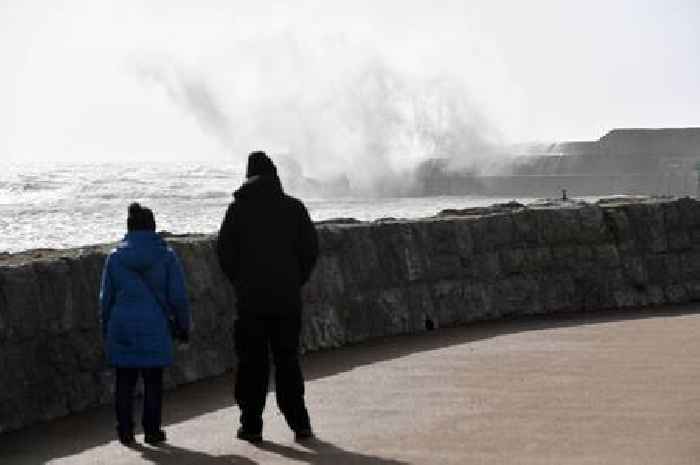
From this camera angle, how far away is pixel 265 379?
7086mm

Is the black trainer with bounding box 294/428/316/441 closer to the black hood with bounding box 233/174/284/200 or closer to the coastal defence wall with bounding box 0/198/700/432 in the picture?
the black hood with bounding box 233/174/284/200

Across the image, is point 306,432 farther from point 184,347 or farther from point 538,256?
point 538,256

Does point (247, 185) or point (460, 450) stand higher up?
point (247, 185)

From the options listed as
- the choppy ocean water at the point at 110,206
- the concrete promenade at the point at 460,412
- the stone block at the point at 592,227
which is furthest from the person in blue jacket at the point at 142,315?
the choppy ocean water at the point at 110,206

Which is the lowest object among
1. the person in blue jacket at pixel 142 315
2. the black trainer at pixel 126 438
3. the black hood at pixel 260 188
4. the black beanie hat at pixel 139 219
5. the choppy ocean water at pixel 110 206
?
the choppy ocean water at pixel 110 206

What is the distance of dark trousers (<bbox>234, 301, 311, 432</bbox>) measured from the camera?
7059 millimetres

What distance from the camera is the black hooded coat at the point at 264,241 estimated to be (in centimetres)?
708

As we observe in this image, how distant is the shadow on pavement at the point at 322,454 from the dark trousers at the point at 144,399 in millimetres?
543

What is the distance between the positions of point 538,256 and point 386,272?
160cm

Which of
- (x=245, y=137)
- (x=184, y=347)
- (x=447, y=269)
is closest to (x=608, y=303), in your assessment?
(x=447, y=269)

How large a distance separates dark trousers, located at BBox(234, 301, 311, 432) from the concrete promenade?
0.20m

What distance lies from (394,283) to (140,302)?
4017 mm

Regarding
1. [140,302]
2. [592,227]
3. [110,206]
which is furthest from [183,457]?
[110,206]

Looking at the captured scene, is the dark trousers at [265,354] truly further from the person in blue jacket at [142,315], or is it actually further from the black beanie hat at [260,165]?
the black beanie hat at [260,165]
